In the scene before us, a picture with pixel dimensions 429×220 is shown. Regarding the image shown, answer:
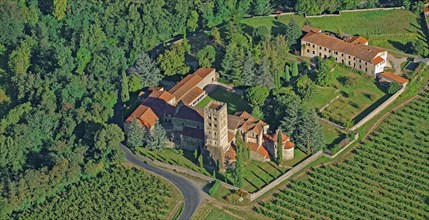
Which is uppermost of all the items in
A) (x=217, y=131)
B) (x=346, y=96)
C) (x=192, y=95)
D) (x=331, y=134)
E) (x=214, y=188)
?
(x=217, y=131)

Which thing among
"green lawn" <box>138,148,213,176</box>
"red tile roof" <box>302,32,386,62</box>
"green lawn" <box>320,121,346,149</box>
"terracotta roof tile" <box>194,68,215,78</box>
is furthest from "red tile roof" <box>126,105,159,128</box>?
"red tile roof" <box>302,32,386,62</box>

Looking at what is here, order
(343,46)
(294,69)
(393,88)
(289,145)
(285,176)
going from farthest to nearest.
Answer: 1. (343,46)
2. (294,69)
3. (393,88)
4. (289,145)
5. (285,176)

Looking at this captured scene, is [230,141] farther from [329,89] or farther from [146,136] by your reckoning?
[329,89]

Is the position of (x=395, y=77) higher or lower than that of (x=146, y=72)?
lower

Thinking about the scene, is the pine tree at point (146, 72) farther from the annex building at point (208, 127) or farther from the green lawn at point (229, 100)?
the green lawn at point (229, 100)

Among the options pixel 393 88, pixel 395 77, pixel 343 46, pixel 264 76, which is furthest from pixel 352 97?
pixel 264 76

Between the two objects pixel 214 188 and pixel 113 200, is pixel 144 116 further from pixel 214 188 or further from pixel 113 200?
pixel 214 188

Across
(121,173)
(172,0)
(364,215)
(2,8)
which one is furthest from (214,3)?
(364,215)

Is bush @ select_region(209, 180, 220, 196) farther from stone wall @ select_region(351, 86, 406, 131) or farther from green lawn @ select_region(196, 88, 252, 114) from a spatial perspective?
stone wall @ select_region(351, 86, 406, 131)
